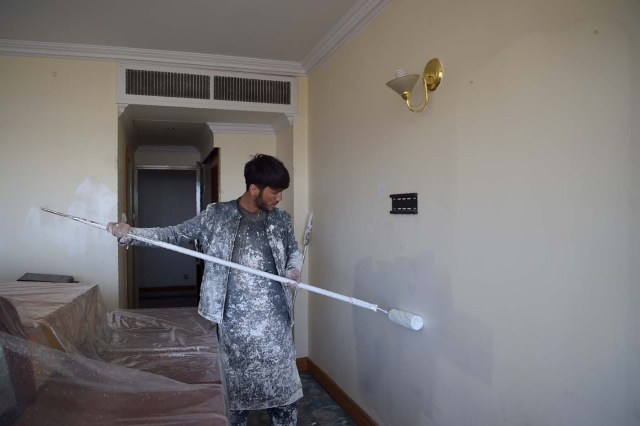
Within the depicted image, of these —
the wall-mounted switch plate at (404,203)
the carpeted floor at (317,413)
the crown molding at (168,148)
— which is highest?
the crown molding at (168,148)

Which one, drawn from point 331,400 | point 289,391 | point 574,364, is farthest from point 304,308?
point 574,364

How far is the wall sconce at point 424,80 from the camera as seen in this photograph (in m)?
1.79

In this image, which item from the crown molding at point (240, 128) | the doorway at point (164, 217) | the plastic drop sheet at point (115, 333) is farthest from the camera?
the doorway at point (164, 217)

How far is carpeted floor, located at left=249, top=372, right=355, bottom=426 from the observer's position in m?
2.64

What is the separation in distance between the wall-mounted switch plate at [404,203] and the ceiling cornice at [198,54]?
3.42 ft

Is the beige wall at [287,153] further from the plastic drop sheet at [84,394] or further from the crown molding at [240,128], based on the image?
the plastic drop sheet at [84,394]

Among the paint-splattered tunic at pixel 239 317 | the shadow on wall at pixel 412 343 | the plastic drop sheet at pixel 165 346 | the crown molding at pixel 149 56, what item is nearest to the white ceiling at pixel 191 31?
the crown molding at pixel 149 56

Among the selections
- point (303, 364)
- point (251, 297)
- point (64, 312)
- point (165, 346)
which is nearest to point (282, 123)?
point (303, 364)

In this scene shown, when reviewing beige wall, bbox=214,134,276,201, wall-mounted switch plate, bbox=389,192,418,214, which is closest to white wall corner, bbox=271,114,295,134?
beige wall, bbox=214,134,276,201

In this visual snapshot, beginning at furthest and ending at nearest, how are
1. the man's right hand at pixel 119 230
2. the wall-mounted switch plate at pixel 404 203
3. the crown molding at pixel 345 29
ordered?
1. the crown molding at pixel 345 29
2. the wall-mounted switch plate at pixel 404 203
3. the man's right hand at pixel 119 230

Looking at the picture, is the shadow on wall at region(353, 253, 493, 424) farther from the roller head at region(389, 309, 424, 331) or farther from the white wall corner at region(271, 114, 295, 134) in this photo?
the white wall corner at region(271, 114, 295, 134)

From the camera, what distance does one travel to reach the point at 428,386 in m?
1.91

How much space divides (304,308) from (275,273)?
1.57m

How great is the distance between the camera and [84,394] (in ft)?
3.16
